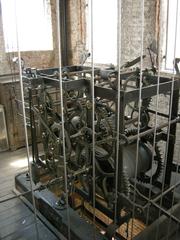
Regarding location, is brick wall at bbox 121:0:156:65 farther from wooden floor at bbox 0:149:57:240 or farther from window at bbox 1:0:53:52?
wooden floor at bbox 0:149:57:240

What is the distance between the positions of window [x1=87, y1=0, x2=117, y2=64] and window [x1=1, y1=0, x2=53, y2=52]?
3.02 ft

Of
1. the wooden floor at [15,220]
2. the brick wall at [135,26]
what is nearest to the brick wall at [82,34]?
the brick wall at [135,26]

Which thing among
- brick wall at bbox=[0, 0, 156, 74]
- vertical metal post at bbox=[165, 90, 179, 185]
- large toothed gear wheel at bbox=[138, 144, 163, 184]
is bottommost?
large toothed gear wheel at bbox=[138, 144, 163, 184]

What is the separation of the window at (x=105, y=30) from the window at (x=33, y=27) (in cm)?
92

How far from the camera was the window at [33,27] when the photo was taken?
14.4 feet

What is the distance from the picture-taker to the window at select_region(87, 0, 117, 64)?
168 inches

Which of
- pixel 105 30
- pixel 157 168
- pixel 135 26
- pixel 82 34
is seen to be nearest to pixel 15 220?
pixel 157 168

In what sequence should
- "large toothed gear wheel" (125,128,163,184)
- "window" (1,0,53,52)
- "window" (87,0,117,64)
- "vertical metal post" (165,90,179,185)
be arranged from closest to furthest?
"vertical metal post" (165,90,179,185) → "large toothed gear wheel" (125,128,163,184) → "window" (87,0,117,64) → "window" (1,0,53,52)

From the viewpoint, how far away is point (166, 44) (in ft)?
11.8

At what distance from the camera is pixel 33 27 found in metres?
4.70

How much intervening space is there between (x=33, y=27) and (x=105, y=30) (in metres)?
1.28

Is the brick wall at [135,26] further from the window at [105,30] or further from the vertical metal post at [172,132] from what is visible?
the vertical metal post at [172,132]

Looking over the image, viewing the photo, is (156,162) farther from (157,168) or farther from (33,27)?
(33,27)

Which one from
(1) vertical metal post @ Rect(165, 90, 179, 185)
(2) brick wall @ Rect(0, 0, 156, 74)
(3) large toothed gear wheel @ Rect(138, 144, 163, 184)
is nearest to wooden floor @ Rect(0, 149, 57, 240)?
(3) large toothed gear wheel @ Rect(138, 144, 163, 184)
